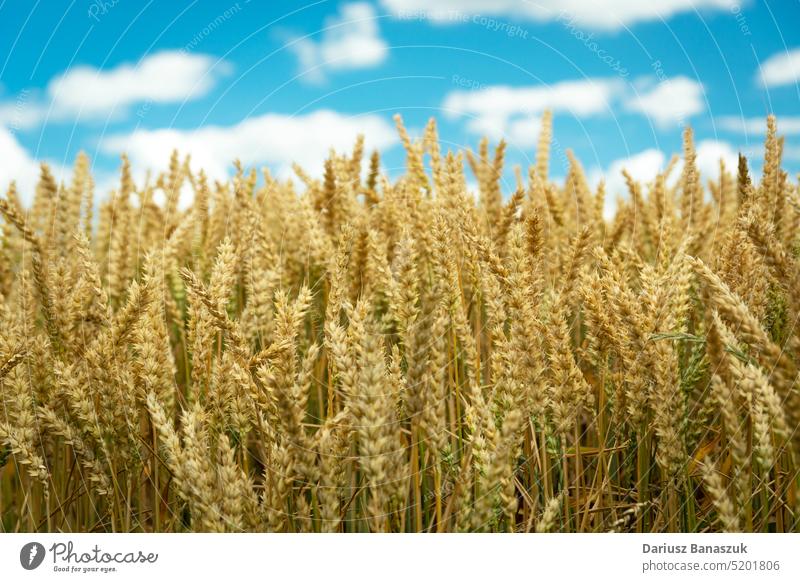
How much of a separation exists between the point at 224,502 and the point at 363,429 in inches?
11.4

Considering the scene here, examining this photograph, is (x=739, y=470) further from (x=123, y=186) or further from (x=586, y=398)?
(x=123, y=186)

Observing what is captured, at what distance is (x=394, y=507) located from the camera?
1.03 m

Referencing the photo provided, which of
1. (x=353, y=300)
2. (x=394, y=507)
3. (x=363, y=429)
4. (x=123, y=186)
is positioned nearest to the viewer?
(x=363, y=429)
